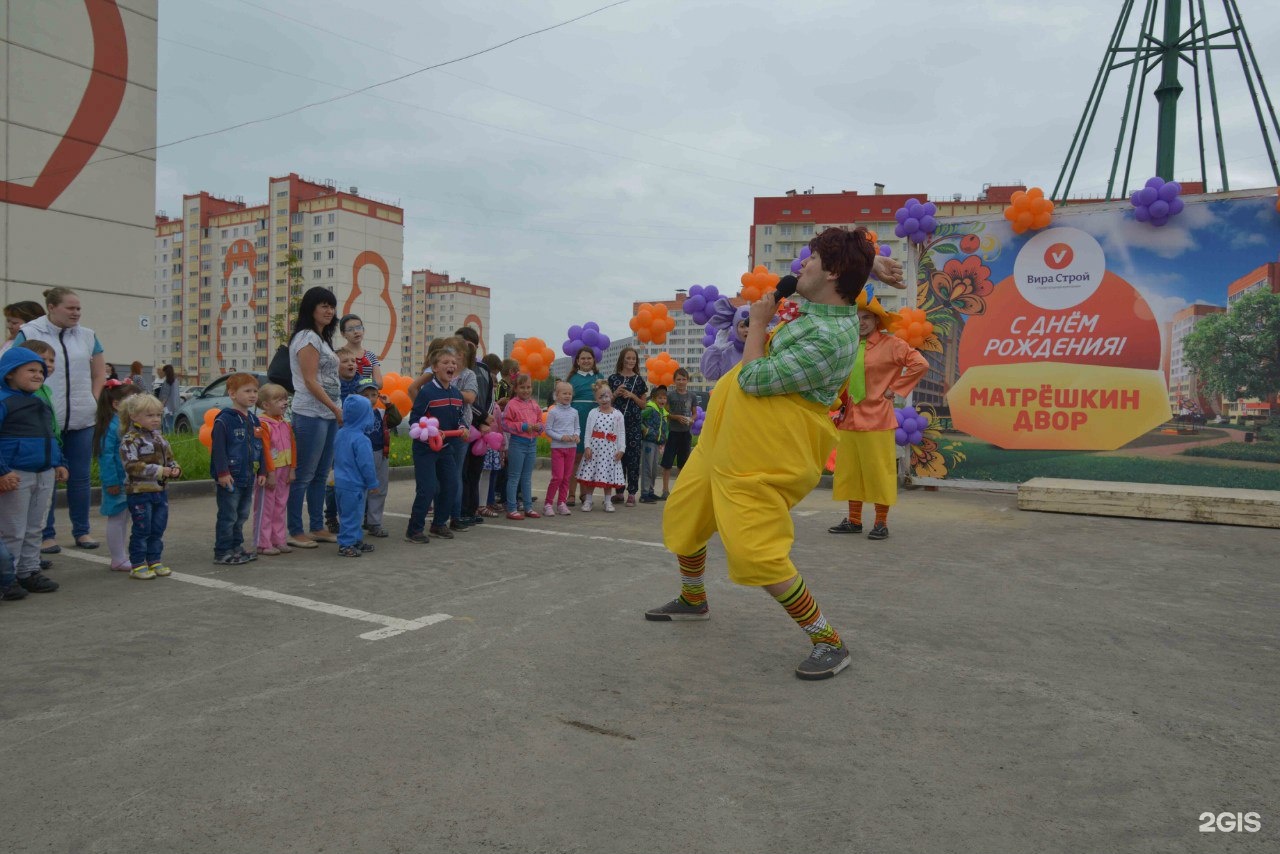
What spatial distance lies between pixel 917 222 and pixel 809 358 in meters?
9.02

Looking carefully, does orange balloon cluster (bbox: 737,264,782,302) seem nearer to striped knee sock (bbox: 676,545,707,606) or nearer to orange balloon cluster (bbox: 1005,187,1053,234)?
orange balloon cluster (bbox: 1005,187,1053,234)

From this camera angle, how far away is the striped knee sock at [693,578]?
175 inches

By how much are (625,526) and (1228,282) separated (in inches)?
324

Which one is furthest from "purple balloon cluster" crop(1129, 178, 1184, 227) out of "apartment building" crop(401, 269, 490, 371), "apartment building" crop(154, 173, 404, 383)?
"apartment building" crop(401, 269, 490, 371)

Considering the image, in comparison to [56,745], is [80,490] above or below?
above

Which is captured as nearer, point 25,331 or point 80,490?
point 25,331

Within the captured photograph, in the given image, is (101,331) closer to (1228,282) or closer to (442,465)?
(442,465)

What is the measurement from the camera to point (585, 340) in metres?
10.1

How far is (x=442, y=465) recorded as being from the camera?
23.2 feet

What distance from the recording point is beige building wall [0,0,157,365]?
43.0ft

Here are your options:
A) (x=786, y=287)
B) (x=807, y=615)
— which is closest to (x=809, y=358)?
(x=786, y=287)

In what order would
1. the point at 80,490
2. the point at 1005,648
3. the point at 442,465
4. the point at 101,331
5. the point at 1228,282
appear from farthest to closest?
the point at 101,331 → the point at 1228,282 → the point at 442,465 → the point at 80,490 → the point at 1005,648

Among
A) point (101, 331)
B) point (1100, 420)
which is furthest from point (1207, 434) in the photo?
point (101, 331)

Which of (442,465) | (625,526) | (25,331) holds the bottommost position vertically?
(625,526)
